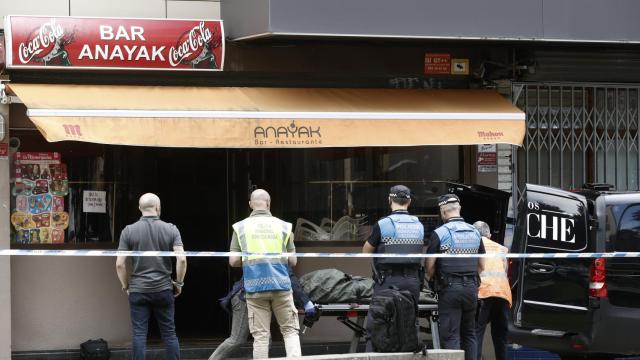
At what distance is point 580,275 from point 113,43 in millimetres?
4997

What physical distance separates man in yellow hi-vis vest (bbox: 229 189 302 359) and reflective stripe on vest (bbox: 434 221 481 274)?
4.28 feet

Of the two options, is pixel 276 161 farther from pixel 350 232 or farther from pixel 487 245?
pixel 487 245

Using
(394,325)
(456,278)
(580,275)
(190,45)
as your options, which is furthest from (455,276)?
(190,45)

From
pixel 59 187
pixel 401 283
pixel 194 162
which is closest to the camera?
pixel 401 283

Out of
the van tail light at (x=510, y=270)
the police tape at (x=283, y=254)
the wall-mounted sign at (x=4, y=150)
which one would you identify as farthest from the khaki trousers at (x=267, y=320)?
the wall-mounted sign at (x=4, y=150)

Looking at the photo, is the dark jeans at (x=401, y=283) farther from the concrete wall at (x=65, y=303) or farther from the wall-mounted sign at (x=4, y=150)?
the wall-mounted sign at (x=4, y=150)

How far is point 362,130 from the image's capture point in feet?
35.0

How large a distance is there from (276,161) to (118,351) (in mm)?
2719

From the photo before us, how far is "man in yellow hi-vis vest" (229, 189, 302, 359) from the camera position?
9.18 m

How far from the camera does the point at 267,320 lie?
938 centimetres

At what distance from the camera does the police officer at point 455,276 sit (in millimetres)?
9258

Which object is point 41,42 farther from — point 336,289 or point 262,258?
point 336,289

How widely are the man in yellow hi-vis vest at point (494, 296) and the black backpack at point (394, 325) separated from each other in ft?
5.19

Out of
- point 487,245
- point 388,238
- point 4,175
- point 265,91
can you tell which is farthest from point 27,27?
point 487,245
